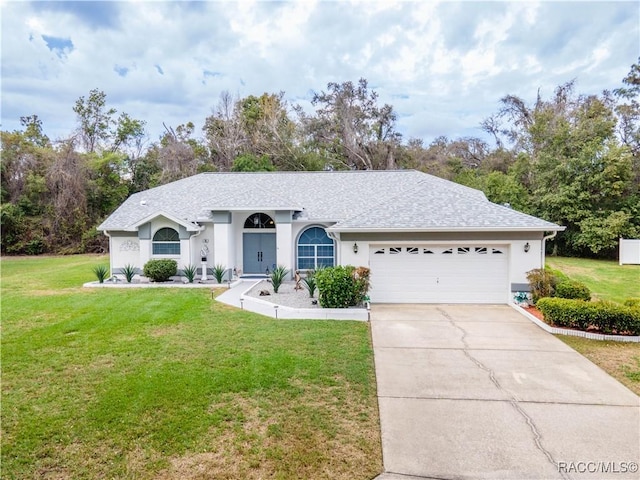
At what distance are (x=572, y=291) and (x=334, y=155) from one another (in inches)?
1153

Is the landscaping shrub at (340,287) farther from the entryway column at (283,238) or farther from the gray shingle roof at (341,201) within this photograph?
the entryway column at (283,238)

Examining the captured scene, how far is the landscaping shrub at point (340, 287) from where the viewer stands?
10242 millimetres

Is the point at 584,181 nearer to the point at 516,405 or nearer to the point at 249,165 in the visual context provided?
the point at 516,405

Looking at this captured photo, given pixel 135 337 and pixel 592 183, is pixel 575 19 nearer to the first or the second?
pixel 592 183

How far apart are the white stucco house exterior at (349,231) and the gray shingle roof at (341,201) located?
52mm

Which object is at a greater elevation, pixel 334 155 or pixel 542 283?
pixel 334 155

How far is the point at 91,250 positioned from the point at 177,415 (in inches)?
1150

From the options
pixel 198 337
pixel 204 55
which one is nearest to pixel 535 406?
pixel 198 337

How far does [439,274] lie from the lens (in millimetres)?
11914

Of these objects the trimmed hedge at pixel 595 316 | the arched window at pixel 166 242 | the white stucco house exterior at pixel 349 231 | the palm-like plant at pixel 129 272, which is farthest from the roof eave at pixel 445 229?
the palm-like plant at pixel 129 272

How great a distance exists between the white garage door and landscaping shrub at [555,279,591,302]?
1612 mm

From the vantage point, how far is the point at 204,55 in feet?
66.6

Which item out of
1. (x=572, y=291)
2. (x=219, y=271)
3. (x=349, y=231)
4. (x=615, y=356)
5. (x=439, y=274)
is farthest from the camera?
(x=219, y=271)

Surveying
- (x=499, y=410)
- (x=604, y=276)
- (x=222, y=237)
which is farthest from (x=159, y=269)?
(x=604, y=276)
